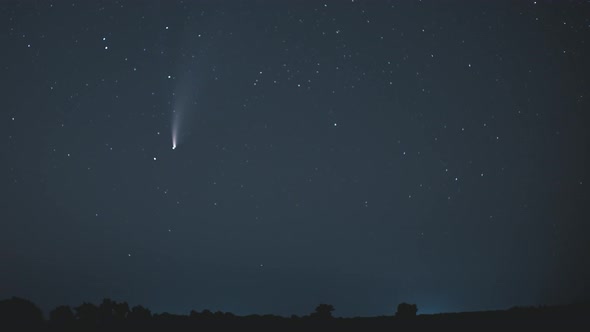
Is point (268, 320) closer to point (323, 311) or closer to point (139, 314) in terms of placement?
point (323, 311)

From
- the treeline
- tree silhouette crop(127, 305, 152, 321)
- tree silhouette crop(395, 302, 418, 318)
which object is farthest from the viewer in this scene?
tree silhouette crop(395, 302, 418, 318)

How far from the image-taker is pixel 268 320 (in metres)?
6.39

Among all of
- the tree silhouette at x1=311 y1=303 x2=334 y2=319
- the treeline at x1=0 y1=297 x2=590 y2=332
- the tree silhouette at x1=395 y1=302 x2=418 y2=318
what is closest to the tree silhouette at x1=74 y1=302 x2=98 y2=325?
the treeline at x1=0 y1=297 x2=590 y2=332

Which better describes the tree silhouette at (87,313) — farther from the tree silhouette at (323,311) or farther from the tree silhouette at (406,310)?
the tree silhouette at (406,310)

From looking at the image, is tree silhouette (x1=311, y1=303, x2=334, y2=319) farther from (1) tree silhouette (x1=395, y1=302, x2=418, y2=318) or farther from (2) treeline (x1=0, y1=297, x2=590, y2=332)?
(1) tree silhouette (x1=395, y1=302, x2=418, y2=318)

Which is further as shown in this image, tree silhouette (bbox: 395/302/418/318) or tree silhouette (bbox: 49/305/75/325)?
tree silhouette (bbox: 395/302/418/318)

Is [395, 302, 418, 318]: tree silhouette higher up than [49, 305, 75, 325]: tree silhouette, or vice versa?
[49, 305, 75, 325]: tree silhouette

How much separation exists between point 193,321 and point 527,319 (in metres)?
3.84

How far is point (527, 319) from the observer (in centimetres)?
590

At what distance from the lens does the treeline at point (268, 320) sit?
5.82 m

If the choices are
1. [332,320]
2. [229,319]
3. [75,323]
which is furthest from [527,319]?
[75,323]

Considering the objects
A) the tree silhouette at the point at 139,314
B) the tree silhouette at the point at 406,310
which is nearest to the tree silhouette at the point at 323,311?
the tree silhouette at the point at 406,310

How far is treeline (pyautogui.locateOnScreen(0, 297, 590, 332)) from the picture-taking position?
582 centimetres

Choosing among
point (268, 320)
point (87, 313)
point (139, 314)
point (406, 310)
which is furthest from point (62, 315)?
point (406, 310)
